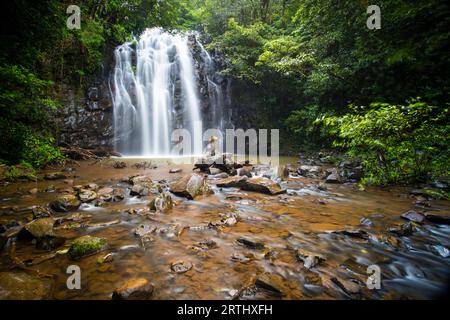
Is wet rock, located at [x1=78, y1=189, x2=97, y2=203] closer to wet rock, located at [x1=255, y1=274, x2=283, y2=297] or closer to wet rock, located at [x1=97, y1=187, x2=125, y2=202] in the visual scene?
wet rock, located at [x1=97, y1=187, x2=125, y2=202]

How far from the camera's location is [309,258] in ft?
8.03

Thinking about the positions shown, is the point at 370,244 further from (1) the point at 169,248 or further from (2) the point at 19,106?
(2) the point at 19,106

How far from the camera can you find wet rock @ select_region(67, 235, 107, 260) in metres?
2.50

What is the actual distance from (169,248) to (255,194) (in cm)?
295

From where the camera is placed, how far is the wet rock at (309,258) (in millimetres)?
2385

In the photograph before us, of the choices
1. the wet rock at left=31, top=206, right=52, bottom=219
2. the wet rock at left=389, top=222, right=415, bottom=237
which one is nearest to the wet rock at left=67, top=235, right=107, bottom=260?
the wet rock at left=31, top=206, right=52, bottom=219

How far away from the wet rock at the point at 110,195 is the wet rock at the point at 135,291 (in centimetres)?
303

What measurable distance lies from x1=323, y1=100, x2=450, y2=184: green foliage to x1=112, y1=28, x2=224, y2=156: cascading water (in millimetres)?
10915

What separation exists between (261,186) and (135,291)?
401cm

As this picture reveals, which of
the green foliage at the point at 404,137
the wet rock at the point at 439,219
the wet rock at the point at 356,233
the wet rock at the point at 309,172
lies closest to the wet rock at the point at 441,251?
the wet rock at the point at 356,233

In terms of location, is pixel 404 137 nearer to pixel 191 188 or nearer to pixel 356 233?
pixel 356 233

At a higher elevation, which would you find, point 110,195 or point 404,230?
point 110,195

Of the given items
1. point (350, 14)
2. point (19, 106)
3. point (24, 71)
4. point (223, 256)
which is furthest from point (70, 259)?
point (350, 14)

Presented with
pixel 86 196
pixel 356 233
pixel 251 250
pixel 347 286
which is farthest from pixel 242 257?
pixel 86 196
